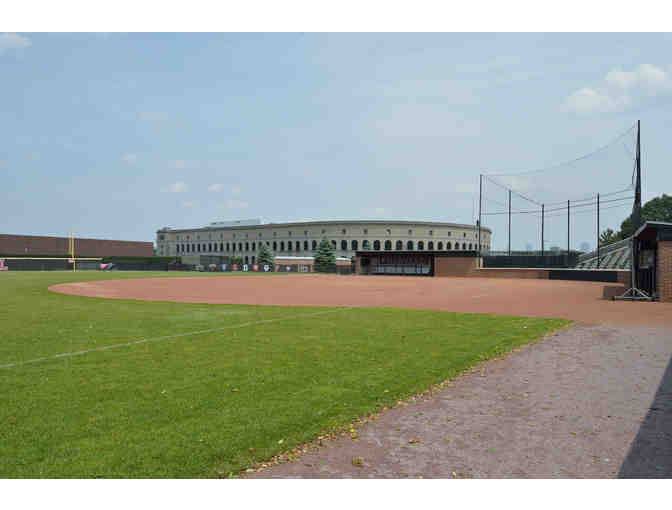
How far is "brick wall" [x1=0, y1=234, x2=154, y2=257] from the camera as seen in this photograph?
112 metres

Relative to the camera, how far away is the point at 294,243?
132 metres

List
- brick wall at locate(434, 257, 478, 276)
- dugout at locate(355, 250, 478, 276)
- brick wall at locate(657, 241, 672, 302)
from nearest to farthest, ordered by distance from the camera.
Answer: brick wall at locate(657, 241, 672, 302)
brick wall at locate(434, 257, 478, 276)
dugout at locate(355, 250, 478, 276)

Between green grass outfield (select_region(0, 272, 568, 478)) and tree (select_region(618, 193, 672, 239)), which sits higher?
tree (select_region(618, 193, 672, 239))

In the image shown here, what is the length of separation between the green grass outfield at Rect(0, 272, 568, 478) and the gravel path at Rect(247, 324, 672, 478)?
0.52m

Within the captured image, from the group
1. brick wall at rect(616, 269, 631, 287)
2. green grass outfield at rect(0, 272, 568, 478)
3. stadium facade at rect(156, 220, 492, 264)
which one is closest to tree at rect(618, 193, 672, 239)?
stadium facade at rect(156, 220, 492, 264)

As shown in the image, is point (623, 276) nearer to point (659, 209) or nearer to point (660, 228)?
point (660, 228)

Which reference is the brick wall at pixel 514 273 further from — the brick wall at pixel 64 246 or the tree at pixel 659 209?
the brick wall at pixel 64 246

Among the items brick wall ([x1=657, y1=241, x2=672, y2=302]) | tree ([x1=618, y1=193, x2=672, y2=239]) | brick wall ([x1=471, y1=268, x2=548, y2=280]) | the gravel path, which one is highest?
tree ([x1=618, y1=193, x2=672, y2=239])

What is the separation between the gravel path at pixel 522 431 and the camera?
172 inches

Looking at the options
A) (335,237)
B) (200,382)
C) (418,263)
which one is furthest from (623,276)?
(335,237)

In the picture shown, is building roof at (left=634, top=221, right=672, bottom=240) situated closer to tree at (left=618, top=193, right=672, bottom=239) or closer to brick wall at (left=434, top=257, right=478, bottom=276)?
brick wall at (left=434, top=257, right=478, bottom=276)

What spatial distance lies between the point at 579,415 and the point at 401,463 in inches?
116

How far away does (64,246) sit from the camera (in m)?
122

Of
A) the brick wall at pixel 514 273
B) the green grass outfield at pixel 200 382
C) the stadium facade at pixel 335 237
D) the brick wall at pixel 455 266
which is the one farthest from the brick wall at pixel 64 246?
the green grass outfield at pixel 200 382
